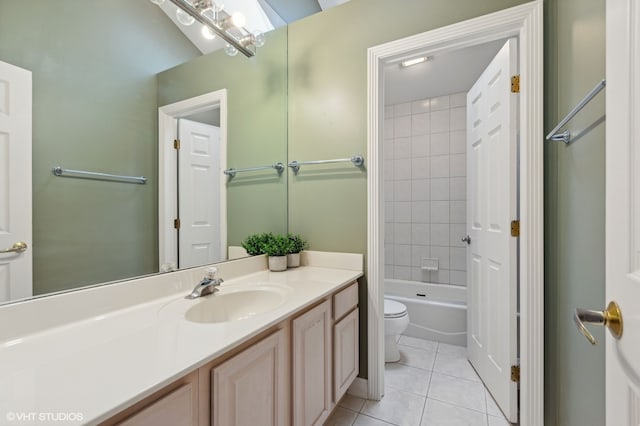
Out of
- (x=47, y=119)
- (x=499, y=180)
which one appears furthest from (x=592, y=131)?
(x=47, y=119)

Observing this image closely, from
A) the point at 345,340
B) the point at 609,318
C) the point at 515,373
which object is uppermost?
the point at 609,318

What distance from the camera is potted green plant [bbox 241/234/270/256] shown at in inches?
66.6

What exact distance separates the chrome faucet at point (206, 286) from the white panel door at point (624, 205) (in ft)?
4.07

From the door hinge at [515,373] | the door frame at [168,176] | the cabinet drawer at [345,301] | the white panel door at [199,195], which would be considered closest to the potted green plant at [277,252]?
the white panel door at [199,195]

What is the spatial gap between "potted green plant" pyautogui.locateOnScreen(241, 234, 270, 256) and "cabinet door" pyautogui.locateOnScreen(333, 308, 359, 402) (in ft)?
2.13

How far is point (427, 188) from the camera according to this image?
3160mm

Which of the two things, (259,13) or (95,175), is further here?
(259,13)

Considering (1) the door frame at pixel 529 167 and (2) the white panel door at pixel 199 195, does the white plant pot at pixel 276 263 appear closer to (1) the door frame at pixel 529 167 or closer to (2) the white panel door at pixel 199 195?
(2) the white panel door at pixel 199 195

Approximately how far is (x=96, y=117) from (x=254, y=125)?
0.93 m

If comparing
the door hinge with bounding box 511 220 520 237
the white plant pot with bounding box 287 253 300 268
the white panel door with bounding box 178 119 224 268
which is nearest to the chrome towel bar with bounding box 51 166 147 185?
the white panel door with bounding box 178 119 224 268

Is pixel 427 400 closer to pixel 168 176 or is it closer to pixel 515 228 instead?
pixel 515 228

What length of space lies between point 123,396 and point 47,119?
0.83 metres

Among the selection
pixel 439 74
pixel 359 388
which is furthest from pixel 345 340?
pixel 439 74

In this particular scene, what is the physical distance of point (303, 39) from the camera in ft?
6.25
